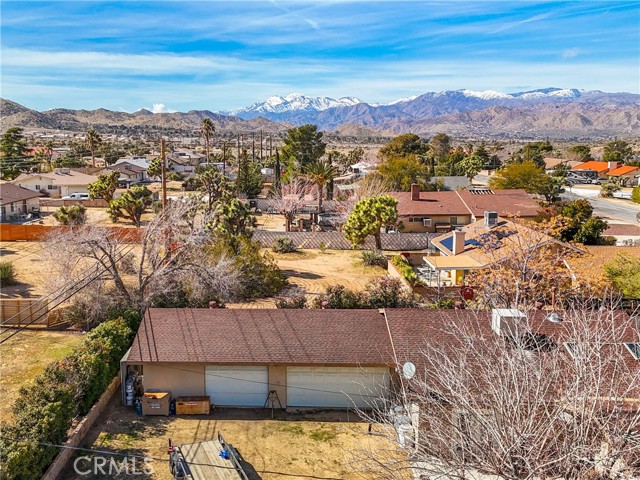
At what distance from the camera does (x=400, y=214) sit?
172ft

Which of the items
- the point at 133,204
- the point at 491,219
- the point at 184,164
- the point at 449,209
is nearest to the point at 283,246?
the point at 133,204

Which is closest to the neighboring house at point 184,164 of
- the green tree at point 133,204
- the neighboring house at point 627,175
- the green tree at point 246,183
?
the green tree at point 246,183

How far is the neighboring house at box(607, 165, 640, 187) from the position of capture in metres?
94.6

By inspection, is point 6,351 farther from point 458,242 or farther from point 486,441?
point 458,242

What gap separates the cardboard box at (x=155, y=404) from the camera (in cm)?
1945

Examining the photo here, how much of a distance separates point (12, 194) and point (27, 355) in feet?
129

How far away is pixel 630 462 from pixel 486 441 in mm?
3103

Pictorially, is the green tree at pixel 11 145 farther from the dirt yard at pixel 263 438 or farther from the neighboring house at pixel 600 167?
the neighboring house at pixel 600 167

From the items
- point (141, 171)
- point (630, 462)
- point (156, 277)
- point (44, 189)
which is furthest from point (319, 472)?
point (141, 171)

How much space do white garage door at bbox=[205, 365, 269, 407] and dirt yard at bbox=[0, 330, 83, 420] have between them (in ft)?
22.7

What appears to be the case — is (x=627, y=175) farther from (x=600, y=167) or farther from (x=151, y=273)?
(x=151, y=273)

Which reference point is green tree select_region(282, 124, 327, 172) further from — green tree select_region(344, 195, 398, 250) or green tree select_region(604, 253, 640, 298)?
green tree select_region(604, 253, 640, 298)

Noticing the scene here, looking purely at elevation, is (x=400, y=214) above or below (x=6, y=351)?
above

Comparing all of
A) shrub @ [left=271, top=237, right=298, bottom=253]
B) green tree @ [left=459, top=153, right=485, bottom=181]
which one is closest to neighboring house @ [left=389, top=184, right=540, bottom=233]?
shrub @ [left=271, top=237, right=298, bottom=253]
